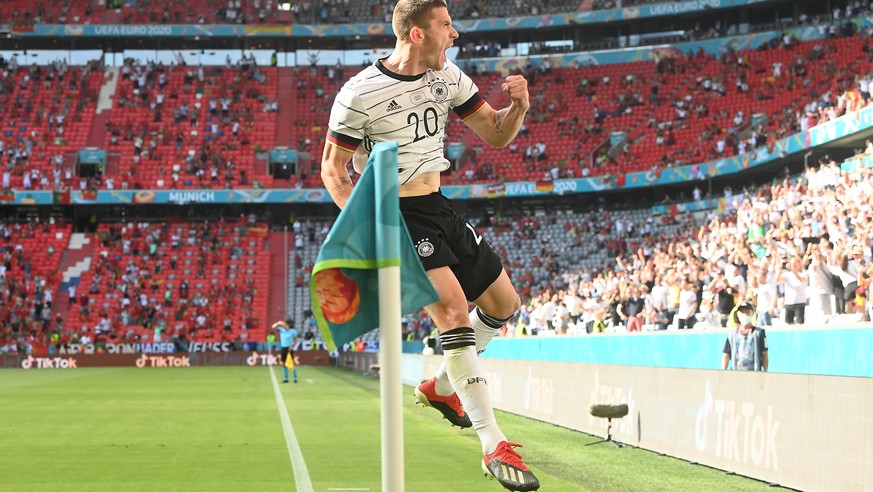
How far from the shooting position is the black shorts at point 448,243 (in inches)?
222

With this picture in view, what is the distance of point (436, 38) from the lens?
5.73 metres

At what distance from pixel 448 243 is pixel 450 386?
1.00 metres

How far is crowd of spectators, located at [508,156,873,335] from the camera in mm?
16672

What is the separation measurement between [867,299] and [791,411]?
7.10m

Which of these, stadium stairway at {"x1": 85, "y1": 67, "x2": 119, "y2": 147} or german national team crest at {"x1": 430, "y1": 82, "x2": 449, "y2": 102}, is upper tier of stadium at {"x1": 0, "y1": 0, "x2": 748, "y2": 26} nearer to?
stadium stairway at {"x1": 85, "y1": 67, "x2": 119, "y2": 147}

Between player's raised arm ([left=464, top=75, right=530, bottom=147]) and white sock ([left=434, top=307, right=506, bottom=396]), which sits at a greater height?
player's raised arm ([left=464, top=75, right=530, bottom=147])

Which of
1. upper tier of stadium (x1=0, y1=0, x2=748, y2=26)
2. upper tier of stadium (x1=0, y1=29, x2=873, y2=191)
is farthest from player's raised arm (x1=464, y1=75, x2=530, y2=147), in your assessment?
upper tier of stadium (x1=0, y1=0, x2=748, y2=26)

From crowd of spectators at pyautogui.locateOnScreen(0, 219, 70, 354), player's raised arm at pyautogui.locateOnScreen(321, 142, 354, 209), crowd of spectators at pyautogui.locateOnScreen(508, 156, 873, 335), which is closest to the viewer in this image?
player's raised arm at pyautogui.locateOnScreen(321, 142, 354, 209)

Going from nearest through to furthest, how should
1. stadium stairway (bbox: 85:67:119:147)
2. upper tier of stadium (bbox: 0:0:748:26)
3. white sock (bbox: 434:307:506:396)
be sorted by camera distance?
white sock (bbox: 434:307:506:396) < stadium stairway (bbox: 85:67:119:147) < upper tier of stadium (bbox: 0:0:748:26)

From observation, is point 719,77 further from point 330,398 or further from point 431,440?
point 431,440

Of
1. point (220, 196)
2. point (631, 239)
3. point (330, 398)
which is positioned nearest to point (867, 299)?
point (330, 398)

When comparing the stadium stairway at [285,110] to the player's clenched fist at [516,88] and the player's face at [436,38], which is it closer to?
the player's face at [436,38]

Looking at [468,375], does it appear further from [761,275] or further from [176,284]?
[176,284]

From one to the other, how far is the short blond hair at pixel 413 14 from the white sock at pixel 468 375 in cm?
159
